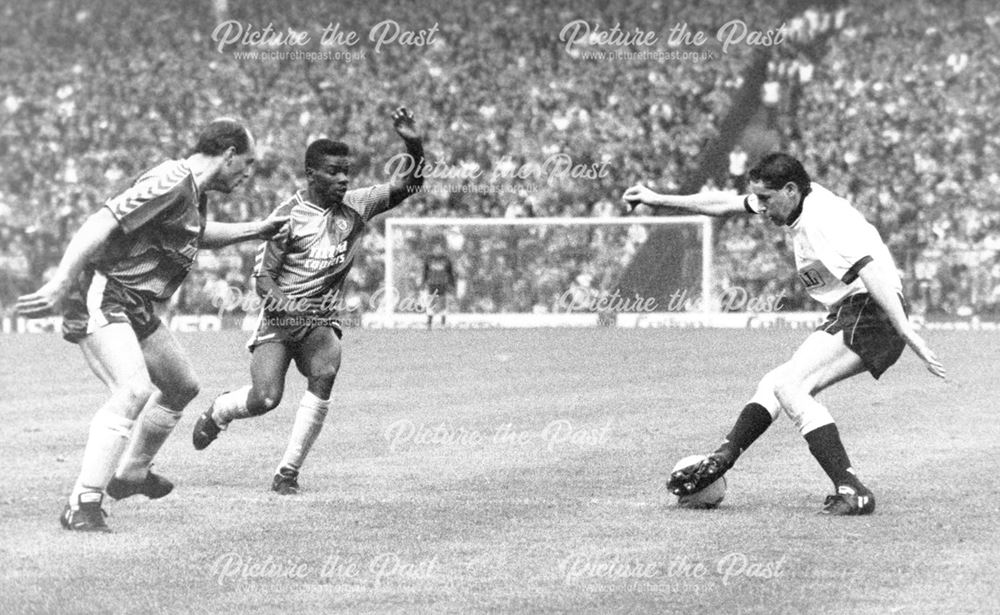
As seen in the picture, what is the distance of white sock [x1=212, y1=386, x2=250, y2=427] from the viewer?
10.1 metres

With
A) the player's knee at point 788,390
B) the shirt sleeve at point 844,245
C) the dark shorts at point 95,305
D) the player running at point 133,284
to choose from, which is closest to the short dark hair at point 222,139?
the player running at point 133,284

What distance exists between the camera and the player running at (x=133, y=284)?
8344mm

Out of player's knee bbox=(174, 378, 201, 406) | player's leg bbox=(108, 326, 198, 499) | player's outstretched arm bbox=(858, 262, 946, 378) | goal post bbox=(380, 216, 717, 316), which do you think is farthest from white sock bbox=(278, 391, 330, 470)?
goal post bbox=(380, 216, 717, 316)

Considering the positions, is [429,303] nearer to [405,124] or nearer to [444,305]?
[444,305]

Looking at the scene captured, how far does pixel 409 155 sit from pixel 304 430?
188cm

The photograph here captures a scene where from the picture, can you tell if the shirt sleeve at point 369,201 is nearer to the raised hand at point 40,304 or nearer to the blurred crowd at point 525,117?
the raised hand at point 40,304

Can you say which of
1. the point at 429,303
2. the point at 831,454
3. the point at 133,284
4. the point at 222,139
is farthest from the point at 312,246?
the point at 429,303

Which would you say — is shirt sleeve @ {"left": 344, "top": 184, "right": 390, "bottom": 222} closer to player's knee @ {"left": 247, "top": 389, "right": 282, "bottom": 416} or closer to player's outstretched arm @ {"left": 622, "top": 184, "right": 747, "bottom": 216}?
player's knee @ {"left": 247, "top": 389, "right": 282, "bottom": 416}

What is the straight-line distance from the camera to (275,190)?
36281 millimetres

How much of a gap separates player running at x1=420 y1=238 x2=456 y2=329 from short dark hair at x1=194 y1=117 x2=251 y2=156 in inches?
982

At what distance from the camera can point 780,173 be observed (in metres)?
9.16

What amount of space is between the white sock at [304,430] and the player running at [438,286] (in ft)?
77.5

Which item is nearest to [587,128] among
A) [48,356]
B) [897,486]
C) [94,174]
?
[94,174]

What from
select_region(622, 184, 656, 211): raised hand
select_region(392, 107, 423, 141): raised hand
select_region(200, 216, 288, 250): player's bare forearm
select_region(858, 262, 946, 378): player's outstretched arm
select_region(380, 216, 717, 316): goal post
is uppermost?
select_region(392, 107, 423, 141): raised hand
